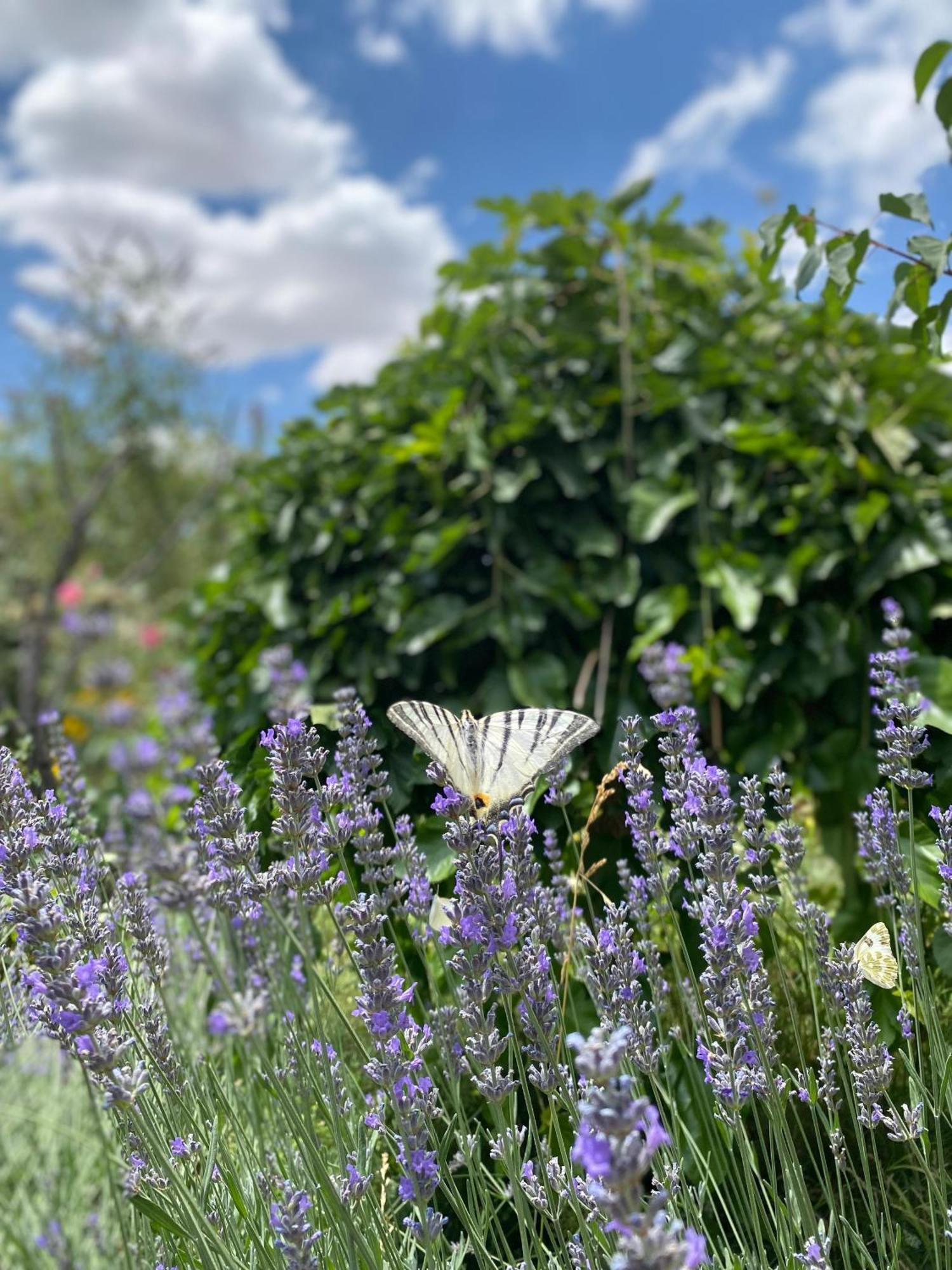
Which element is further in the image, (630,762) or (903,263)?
(903,263)

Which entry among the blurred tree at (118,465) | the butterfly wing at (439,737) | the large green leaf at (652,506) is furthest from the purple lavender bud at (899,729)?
the blurred tree at (118,465)

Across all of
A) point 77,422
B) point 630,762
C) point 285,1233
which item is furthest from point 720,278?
point 77,422

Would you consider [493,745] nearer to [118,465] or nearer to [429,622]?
[429,622]

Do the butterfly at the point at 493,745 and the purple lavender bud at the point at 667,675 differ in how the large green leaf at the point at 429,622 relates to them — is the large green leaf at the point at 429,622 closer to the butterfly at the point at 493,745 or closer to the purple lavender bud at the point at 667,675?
the purple lavender bud at the point at 667,675

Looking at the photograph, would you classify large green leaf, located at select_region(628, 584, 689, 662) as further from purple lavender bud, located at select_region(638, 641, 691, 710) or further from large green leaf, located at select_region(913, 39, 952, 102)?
large green leaf, located at select_region(913, 39, 952, 102)

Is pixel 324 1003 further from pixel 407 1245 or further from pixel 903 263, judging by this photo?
pixel 903 263

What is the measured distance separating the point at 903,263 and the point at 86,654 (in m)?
11.9

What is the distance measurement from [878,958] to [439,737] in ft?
2.37

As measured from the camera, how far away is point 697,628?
287 centimetres

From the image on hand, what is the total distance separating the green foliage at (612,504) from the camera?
272 cm

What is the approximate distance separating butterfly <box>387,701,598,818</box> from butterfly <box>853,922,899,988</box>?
0.53 m

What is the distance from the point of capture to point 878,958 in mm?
1381

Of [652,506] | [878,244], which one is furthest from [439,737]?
[652,506]

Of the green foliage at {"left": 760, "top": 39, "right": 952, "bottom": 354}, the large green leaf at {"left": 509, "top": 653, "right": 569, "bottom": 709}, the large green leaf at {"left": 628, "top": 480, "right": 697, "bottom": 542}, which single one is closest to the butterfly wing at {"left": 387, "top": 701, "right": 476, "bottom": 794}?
the green foliage at {"left": 760, "top": 39, "right": 952, "bottom": 354}
